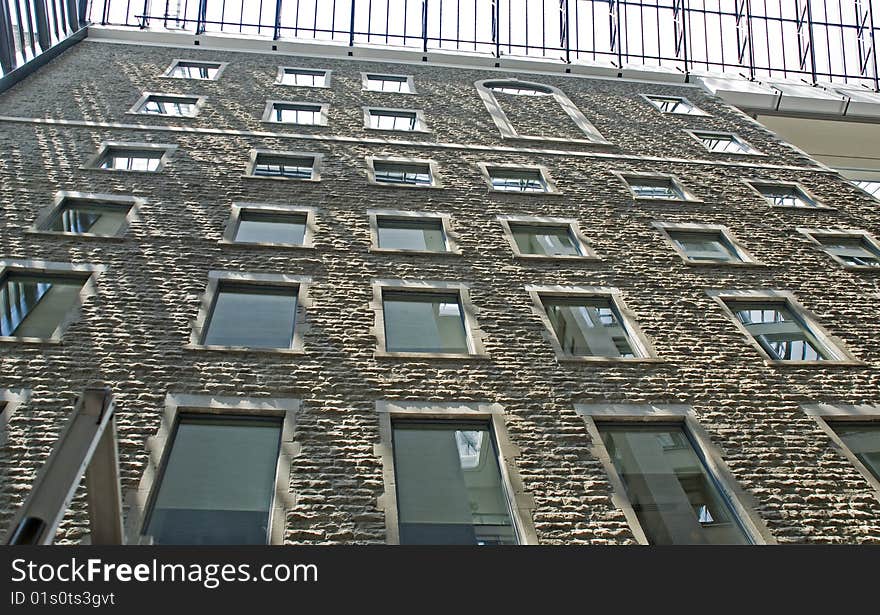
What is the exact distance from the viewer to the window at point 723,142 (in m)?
23.1

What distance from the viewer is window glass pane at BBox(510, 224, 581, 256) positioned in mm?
15625

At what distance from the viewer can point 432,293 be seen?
536 inches

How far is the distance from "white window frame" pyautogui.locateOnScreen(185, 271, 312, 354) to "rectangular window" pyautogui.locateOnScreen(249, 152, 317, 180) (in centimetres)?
468

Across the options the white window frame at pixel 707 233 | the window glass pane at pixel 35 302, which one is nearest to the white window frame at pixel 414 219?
the white window frame at pixel 707 233

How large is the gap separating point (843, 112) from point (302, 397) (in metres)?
27.7

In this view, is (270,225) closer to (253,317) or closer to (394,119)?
(253,317)

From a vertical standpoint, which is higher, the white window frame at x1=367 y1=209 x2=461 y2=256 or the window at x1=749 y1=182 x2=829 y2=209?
the window at x1=749 y1=182 x2=829 y2=209

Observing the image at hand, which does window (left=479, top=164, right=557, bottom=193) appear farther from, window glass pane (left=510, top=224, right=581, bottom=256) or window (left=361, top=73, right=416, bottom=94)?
window (left=361, top=73, right=416, bottom=94)

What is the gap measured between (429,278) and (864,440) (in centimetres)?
791

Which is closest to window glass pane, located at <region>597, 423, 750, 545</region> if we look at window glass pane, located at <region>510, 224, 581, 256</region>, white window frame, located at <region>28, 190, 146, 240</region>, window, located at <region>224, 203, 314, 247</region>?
window glass pane, located at <region>510, 224, 581, 256</region>

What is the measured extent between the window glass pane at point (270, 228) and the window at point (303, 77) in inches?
367

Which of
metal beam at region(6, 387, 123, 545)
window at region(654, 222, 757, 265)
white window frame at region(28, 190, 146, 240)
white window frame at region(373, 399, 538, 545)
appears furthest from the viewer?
window at region(654, 222, 757, 265)

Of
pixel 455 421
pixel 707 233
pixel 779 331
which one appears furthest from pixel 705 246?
pixel 455 421

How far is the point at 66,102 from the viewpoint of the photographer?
20.2 metres
